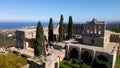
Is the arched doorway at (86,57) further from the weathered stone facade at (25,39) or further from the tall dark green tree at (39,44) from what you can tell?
the weathered stone facade at (25,39)

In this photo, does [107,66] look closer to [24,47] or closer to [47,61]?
[47,61]

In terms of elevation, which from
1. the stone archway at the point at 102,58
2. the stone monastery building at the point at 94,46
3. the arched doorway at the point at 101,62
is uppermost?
the stone monastery building at the point at 94,46

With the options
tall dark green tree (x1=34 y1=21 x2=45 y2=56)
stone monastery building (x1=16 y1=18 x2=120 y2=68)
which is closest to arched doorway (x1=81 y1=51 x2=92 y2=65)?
stone monastery building (x1=16 y1=18 x2=120 y2=68)

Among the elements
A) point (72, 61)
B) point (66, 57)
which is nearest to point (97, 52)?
point (72, 61)

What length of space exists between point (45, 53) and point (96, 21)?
13.9 m

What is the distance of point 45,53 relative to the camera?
2519cm

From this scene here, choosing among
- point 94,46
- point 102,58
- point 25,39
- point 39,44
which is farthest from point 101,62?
point 25,39

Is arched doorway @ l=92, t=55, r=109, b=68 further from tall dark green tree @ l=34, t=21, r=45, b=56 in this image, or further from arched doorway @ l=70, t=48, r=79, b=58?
tall dark green tree @ l=34, t=21, r=45, b=56

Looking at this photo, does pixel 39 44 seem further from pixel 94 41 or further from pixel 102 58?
pixel 102 58

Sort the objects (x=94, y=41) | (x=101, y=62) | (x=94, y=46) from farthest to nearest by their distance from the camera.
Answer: (x=94, y=41) < (x=94, y=46) < (x=101, y=62)

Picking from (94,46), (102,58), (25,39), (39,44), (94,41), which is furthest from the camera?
(25,39)

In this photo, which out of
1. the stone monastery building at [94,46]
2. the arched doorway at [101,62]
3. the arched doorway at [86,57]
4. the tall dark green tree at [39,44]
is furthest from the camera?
the tall dark green tree at [39,44]

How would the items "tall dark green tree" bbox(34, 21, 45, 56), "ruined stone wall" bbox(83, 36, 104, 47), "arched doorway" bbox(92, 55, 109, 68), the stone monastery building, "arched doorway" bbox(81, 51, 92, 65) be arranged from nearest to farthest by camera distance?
Answer: 1. "arched doorway" bbox(92, 55, 109, 68)
2. the stone monastery building
3. "arched doorway" bbox(81, 51, 92, 65)
4. "tall dark green tree" bbox(34, 21, 45, 56)
5. "ruined stone wall" bbox(83, 36, 104, 47)

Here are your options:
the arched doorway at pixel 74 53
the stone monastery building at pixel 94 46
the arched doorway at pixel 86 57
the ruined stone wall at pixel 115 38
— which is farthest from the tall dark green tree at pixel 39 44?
the ruined stone wall at pixel 115 38
